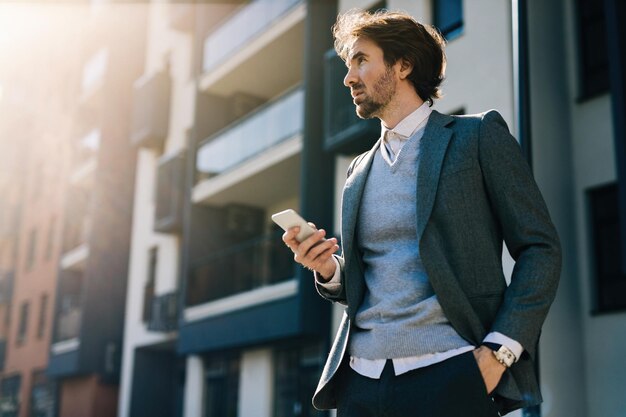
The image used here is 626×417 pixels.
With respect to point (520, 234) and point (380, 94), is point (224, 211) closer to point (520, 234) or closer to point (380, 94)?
point (380, 94)

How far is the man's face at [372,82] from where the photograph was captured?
2.86 meters

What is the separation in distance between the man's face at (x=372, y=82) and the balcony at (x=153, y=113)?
22382 millimetres

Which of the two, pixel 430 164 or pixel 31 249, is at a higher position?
pixel 31 249

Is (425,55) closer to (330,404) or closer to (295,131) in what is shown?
(330,404)

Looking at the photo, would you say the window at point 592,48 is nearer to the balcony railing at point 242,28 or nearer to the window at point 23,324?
the balcony railing at point 242,28

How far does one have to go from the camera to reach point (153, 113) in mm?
24625

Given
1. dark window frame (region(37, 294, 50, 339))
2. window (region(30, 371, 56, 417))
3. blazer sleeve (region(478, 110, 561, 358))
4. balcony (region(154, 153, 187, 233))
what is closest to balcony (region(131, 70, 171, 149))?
balcony (region(154, 153, 187, 233))

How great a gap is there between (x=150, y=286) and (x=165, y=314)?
6.85 feet

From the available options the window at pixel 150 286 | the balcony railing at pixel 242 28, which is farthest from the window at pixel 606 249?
the window at pixel 150 286

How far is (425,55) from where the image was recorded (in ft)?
9.54

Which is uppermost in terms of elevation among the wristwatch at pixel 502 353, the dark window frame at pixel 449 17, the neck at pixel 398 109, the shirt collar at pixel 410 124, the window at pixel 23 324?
the dark window frame at pixel 449 17

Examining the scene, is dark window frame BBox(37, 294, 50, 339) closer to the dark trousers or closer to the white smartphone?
the white smartphone

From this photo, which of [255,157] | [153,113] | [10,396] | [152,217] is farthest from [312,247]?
[10,396]

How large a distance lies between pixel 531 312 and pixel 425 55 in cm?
103
